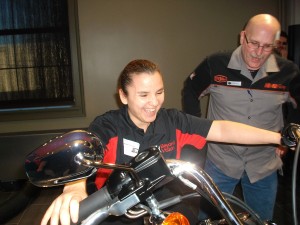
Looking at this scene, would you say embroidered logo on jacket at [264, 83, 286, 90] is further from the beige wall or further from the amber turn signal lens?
the beige wall

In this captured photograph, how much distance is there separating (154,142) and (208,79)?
99 cm

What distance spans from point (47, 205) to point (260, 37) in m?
2.90

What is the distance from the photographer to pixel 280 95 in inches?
77.6

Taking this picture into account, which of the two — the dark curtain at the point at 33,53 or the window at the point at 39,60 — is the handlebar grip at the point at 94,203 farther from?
the dark curtain at the point at 33,53

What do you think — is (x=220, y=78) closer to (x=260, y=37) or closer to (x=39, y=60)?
(x=260, y=37)

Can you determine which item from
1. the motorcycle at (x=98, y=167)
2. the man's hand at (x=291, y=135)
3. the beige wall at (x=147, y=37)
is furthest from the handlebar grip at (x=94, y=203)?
the beige wall at (x=147, y=37)

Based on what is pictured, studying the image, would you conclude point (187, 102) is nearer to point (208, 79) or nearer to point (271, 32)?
point (208, 79)

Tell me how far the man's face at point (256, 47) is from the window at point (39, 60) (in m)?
2.44

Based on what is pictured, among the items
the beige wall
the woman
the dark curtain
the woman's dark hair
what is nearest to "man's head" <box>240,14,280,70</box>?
the woman

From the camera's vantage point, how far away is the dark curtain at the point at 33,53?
3678 mm

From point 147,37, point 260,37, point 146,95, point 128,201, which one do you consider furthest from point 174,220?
point 147,37

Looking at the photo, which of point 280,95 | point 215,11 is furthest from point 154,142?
point 215,11

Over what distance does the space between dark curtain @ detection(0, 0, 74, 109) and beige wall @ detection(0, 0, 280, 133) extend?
1.00 feet

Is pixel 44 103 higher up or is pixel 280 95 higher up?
pixel 280 95
